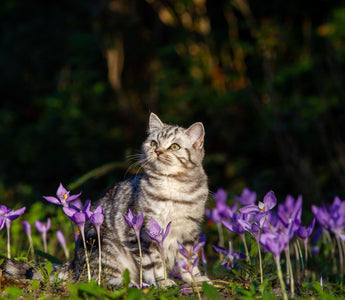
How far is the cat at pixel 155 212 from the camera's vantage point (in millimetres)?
3658

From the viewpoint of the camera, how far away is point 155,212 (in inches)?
147

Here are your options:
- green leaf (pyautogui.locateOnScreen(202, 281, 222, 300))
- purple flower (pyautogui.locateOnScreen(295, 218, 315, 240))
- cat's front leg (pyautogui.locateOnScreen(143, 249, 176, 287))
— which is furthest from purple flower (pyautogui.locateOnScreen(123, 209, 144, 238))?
purple flower (pyautogui.locateOnScreen(295, 218, 315, 240))

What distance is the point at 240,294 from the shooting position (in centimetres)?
300

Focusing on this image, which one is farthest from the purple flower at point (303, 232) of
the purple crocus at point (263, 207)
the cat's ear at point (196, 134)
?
the cat's ear at point (196, 134)

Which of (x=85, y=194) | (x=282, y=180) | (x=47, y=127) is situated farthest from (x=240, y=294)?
(x=47, y=127)

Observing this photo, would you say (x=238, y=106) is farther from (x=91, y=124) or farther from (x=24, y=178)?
(x=24, y=178)

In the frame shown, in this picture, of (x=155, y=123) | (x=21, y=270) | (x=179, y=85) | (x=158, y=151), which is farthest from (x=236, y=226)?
(x=179, y=85)

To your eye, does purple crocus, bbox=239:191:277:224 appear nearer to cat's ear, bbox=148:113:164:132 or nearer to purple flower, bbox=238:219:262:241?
purple flower, bbox=238:219:262:241

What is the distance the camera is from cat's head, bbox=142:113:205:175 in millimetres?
3996

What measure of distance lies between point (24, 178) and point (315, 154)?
5.85 m

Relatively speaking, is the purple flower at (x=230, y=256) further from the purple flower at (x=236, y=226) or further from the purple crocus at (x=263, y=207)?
the purple crocus at (x=263, y=207)

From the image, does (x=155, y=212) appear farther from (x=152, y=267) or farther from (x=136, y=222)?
(x=136, y=222)

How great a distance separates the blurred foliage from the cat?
2.84 m

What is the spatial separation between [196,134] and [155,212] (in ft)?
3.02
